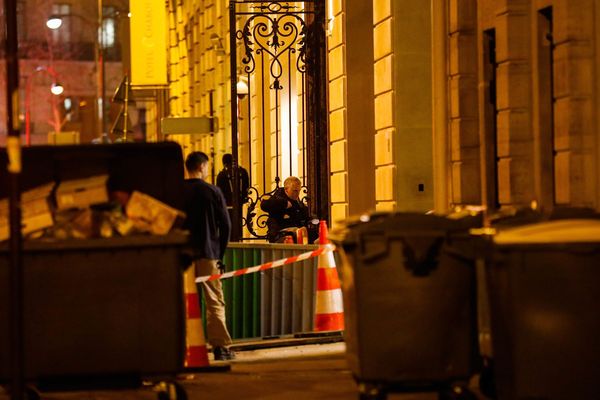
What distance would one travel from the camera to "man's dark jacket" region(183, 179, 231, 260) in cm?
1288

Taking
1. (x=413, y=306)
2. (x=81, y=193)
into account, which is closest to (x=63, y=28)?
(x=81, y=193)

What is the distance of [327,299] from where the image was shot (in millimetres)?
14273

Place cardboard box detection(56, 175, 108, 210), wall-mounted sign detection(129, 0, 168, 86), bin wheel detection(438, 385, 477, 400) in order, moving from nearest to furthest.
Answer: bin wheel detection(438, 385, 477, 400) < cardboard box detection(56, 175, 108, 210) < wall-mounted sign detection(129, 0, 168, 86)

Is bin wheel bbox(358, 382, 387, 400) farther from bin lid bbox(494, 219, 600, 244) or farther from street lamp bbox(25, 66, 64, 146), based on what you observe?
street lamp bbox(25, 66, 64, 146)

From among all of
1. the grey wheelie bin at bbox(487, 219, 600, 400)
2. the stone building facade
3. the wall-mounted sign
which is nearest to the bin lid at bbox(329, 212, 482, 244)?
the grey wheelie bin at bbox(487, 219, 600, 400)

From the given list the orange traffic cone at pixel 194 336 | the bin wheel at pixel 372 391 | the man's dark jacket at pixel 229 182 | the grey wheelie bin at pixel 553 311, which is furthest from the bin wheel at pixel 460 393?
the man's dark jacket at pixel 229 182

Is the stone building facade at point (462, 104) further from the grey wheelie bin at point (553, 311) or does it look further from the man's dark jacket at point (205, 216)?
the grey wheelie bin at point (553, 311)

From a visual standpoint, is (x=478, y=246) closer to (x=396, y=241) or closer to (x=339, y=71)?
(x=396, y=241)

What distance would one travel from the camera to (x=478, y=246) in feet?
28.4

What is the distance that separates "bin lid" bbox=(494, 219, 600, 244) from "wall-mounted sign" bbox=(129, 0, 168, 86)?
28967 millimetres

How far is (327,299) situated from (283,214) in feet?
19.8

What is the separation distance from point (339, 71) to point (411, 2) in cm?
305

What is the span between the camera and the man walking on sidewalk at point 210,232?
12.9 metres

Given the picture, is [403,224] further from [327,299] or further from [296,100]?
[296,100]
